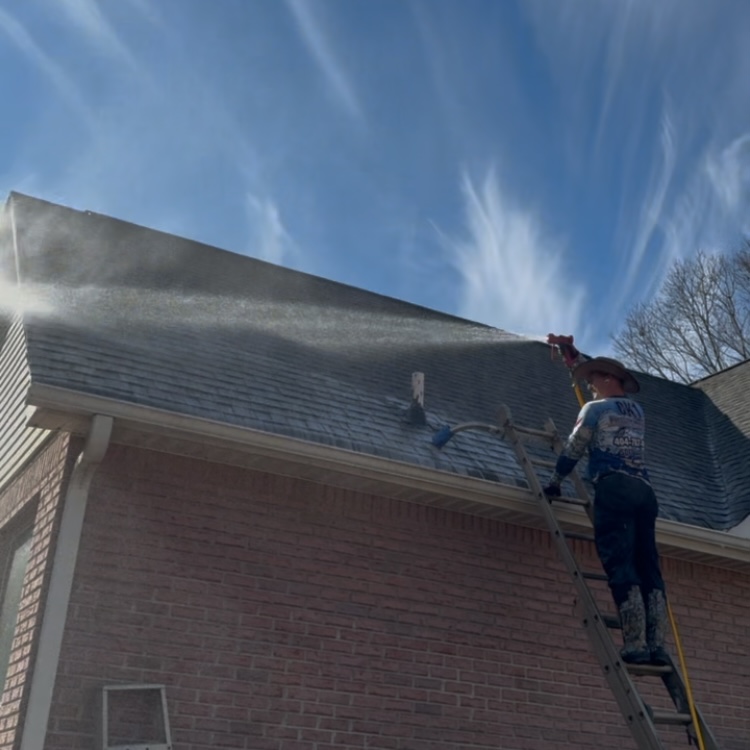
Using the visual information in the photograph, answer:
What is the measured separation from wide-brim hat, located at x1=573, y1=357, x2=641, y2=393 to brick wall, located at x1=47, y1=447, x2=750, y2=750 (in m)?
1.55

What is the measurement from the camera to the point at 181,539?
5.97 m

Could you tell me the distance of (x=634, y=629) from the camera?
16.9ft

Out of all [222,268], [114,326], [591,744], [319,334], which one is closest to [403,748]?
[591,744]

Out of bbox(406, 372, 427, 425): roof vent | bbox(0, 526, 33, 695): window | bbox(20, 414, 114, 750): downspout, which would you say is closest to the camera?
bbox(20, 414, 114, 750): downspout

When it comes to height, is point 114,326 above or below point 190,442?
above

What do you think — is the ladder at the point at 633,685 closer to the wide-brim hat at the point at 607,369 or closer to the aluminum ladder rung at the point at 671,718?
the aluminum ladder rung at the point at 671,718

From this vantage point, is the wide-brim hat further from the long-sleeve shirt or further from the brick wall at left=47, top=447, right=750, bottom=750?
the brick wall at left=47, top=447, right=750, bottom=750

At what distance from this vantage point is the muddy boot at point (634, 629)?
5.09 m

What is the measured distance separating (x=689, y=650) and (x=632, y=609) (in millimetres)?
2639

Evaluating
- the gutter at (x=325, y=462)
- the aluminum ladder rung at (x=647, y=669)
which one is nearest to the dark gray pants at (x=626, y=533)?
the aluminum ladder rung at (x=647, y=669)

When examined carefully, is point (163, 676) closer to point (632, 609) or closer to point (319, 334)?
point (632, 609)

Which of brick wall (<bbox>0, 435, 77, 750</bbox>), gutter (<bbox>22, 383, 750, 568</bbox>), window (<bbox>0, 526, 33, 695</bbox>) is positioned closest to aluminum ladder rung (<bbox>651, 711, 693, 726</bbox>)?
gutter (<bbox>22, 383, 750, 568</bbox>)

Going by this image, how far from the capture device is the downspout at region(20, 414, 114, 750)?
5129 millimetres

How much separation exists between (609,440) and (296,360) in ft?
10.6
